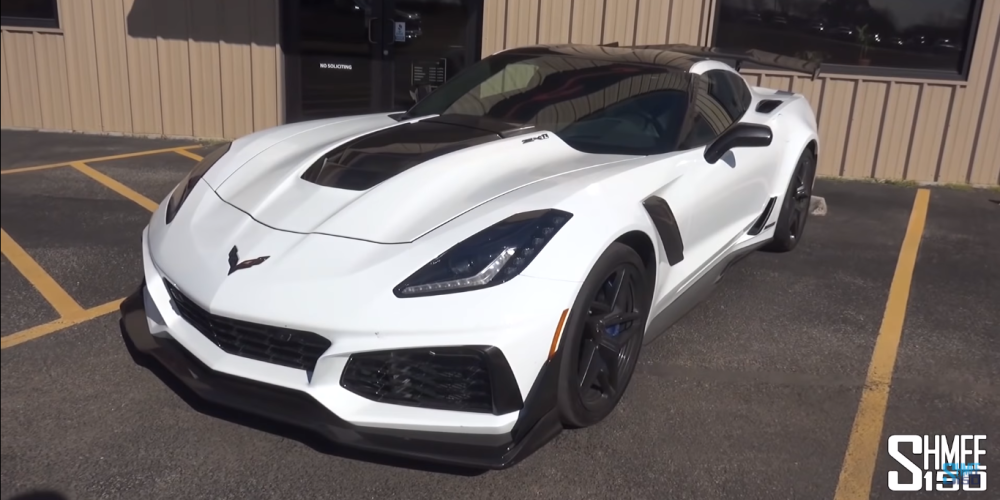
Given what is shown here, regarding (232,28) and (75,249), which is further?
(232,28)

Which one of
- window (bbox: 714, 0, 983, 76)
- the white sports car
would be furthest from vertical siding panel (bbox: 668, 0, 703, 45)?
the white sports car

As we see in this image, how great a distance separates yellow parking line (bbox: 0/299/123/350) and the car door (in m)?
2.71

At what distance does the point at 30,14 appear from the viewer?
938cm

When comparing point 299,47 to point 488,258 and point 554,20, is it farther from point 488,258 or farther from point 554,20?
point 488,258

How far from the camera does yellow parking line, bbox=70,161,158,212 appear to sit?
242 inches

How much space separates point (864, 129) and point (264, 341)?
283 inches

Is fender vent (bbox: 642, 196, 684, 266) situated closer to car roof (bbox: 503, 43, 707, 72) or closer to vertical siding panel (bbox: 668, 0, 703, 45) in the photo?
car roof (bbox: 503, 43, 707, 72)

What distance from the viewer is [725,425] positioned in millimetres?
3217

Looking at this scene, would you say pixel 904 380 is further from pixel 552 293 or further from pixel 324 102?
pixel 324 102

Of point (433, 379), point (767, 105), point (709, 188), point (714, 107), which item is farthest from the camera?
point (767, 105)

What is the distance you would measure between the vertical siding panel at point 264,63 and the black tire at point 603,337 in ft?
22.6

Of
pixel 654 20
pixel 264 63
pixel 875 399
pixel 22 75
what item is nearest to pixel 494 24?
pixel 654 20

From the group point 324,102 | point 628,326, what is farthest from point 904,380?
point 324,102

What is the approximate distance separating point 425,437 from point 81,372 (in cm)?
174
